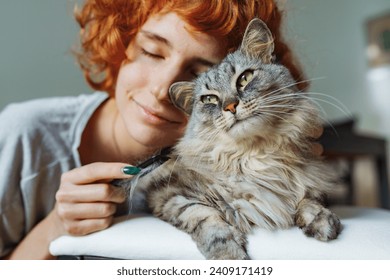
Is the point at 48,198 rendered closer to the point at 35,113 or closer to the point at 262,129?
the point at 35,113

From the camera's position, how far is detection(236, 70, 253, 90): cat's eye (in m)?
0.57

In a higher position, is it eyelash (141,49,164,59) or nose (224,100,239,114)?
eyelash (141,49,164,59)

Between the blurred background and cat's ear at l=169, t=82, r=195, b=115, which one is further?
the blurred background

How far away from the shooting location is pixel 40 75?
0.96m

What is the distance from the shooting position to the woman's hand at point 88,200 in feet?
2.00

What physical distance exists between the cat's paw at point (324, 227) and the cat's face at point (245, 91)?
14cm

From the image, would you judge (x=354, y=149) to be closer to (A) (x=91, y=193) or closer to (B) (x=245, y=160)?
(B) (x=245, y=160)

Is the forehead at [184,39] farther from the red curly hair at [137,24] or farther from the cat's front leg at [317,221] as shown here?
the cat's front leg at [317,221]

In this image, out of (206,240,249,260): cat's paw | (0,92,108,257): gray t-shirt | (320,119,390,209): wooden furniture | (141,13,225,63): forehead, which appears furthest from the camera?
(320,119,390,209): wooden furniture

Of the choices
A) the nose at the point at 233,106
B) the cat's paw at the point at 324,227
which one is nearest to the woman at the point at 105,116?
the nose at the point at 233,106

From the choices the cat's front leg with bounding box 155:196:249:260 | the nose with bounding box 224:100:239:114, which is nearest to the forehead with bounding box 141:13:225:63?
the nose with bounding box 224:100:239:114

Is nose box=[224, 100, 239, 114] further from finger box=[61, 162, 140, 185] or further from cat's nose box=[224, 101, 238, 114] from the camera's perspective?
finger box=[61, 162, 140, 185]

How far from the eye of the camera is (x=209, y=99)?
60 centimetres

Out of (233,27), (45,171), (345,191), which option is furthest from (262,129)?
(345,191)
